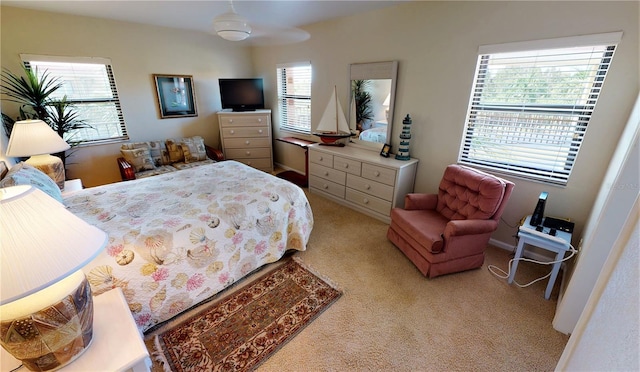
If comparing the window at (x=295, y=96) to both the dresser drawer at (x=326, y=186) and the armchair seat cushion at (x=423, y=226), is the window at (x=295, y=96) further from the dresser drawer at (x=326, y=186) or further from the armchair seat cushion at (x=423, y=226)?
the armchair seat cushion at (x=423, y=226)

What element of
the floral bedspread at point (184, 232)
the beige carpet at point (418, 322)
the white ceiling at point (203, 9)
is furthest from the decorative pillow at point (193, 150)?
the beige carpet at point (418, 322)

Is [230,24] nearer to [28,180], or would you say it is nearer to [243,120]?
[28,180]

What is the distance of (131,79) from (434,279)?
4566 mm

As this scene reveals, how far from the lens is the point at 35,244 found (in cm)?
77

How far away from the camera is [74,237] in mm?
856

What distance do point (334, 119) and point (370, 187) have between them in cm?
116

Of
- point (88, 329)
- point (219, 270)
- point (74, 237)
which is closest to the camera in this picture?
point (74, 237)

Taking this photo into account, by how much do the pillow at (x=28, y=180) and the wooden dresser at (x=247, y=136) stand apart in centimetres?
267

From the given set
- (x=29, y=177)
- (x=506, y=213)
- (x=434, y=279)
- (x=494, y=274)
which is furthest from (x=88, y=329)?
(x=506, y=213)

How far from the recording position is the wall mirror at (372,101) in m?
3.12

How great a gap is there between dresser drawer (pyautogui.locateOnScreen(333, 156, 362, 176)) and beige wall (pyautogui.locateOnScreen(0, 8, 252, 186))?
2553mm

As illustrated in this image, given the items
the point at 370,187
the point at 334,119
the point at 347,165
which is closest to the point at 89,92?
the point at 334,119

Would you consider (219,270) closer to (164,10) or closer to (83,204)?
(83,204)

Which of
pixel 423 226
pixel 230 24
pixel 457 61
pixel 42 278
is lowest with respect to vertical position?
pixel 423 226
